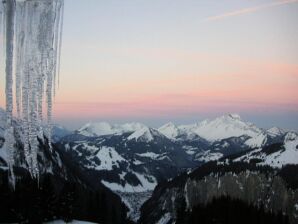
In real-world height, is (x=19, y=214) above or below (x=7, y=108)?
below

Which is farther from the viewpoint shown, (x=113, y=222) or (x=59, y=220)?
(x=113, y=222)

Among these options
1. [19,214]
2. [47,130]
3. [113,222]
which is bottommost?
[113,222]

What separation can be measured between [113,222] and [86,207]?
840 inches

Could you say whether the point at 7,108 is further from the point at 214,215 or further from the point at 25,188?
the point at 214,215

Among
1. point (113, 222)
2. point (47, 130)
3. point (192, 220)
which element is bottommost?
point (113, 222)

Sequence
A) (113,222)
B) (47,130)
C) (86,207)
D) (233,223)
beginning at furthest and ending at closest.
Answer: (113,222)
(86,207)
(233,223)
(47,130)

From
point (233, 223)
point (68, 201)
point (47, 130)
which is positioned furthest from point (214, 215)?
point (47, 130)

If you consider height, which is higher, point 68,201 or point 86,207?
point 68,201

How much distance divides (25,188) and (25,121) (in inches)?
2496

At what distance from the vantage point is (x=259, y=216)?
145 metres

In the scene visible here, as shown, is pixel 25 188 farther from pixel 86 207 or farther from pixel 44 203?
pixel 86 207

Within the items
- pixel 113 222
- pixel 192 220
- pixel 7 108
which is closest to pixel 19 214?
pixel 192 220

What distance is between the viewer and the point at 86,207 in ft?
568

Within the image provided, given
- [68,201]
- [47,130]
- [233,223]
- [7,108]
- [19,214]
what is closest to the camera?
[7,108]
